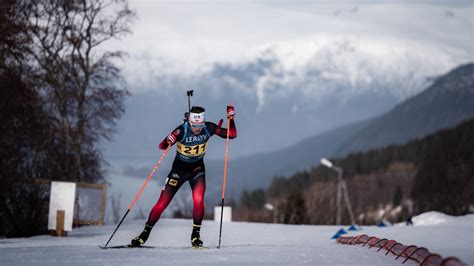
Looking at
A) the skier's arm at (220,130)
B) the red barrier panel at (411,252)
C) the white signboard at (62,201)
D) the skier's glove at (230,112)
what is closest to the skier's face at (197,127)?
the skier's arm at (220,130)

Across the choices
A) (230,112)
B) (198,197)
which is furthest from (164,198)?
(230,112)

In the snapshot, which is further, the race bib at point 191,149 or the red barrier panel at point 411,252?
the race bib at point 191,149

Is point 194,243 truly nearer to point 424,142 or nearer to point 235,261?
point 235,261

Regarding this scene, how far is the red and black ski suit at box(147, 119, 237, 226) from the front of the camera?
13836 mm

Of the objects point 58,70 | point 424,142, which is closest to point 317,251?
point 58,70

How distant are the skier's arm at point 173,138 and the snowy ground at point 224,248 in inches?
64.3

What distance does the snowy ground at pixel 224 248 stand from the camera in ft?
35.6

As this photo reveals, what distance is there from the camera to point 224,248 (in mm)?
13703

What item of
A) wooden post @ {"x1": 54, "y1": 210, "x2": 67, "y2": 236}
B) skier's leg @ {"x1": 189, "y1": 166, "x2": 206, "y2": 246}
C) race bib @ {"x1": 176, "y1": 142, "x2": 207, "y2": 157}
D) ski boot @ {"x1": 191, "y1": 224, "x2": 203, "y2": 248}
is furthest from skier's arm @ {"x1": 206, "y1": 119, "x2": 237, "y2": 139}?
wooden post @ {"x1": 54, "y1": 210, "x2": 67, "y2": 236}

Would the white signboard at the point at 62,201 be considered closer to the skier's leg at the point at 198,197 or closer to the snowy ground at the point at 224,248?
the snowy ground at the point at 224,248

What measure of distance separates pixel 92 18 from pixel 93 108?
318 cm

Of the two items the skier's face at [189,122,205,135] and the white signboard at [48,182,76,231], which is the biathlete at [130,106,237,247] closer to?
the skier's face at [189,122,205,135]

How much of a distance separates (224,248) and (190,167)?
1445 mm

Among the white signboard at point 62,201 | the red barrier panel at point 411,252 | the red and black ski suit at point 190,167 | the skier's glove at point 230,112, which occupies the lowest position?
the red barrier panel at point 411,252
